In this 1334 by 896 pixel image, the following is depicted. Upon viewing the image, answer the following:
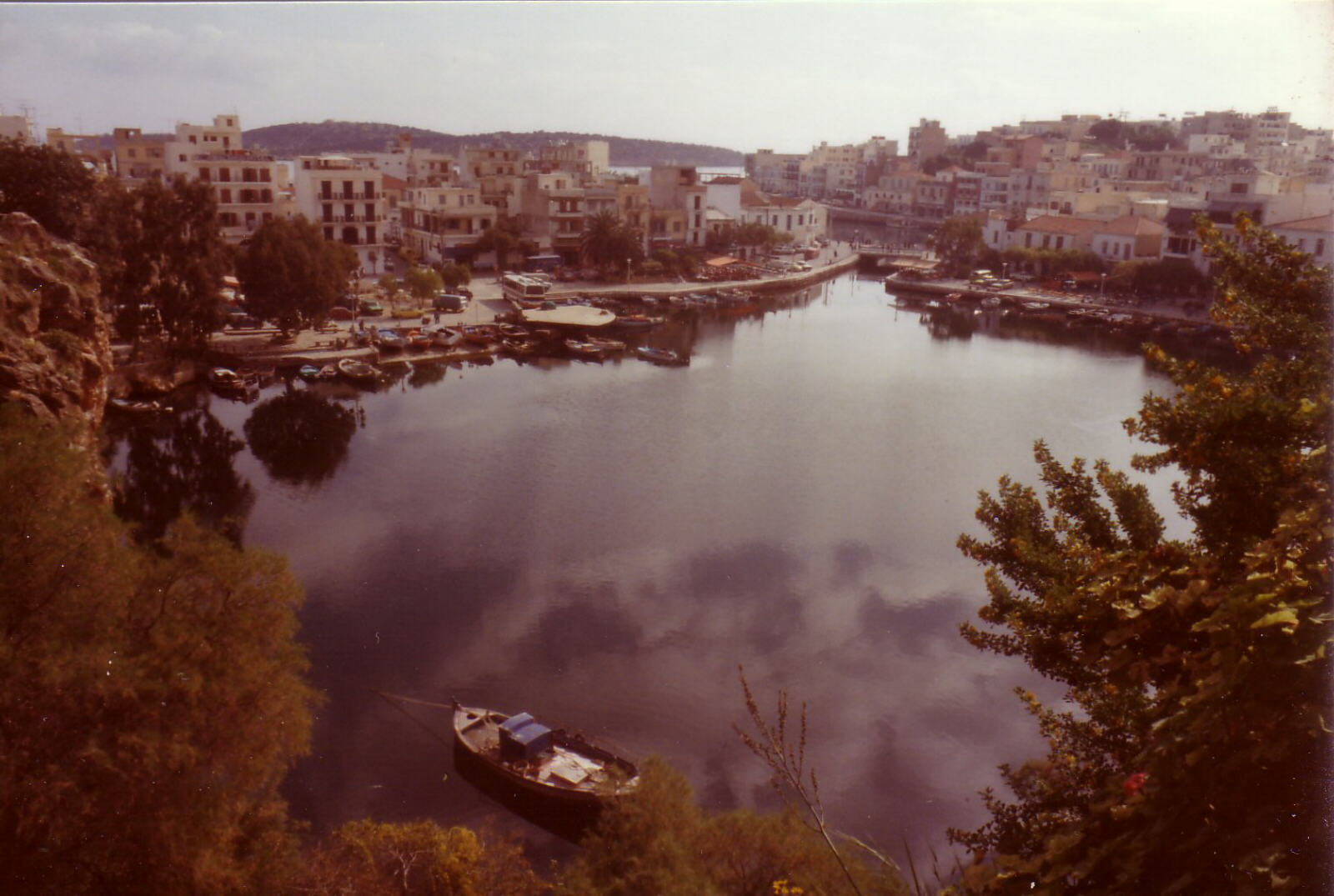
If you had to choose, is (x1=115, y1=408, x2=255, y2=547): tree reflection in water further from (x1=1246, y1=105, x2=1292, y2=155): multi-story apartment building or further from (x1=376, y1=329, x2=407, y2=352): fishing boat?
(x1=1246, y1=105, x2=1292, y2=155): multi-story apartment building

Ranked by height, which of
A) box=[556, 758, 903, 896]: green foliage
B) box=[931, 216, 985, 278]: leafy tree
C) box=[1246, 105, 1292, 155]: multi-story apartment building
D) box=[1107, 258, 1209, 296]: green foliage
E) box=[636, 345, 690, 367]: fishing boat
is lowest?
box=[556, 758, 903, 896]: green foliage

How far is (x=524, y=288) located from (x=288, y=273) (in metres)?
8.46

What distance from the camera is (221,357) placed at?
20.5 meters

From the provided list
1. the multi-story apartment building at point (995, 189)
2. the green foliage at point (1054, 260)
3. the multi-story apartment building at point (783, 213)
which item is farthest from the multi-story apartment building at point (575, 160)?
the multi-story apartment building at point (995, 189)

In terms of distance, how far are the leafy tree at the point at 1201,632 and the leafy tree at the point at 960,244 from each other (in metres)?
34.5

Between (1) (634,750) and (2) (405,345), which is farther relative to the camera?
(2) (405,345)

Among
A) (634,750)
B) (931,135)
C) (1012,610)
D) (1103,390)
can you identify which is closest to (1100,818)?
(1012,610)

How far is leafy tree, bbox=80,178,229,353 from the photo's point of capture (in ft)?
58.1

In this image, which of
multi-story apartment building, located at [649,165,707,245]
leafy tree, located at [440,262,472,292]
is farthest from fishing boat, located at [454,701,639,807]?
multi-story apartment building, located at [649,165,707,245]

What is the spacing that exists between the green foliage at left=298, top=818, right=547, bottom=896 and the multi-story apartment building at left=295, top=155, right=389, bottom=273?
78.8 feet

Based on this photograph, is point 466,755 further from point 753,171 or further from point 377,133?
point 377,133

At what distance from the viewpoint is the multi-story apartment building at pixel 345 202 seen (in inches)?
1102

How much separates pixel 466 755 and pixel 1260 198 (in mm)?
31223

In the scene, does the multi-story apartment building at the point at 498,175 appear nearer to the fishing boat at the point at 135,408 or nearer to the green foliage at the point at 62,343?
the fishing boat at the point at 135,408
